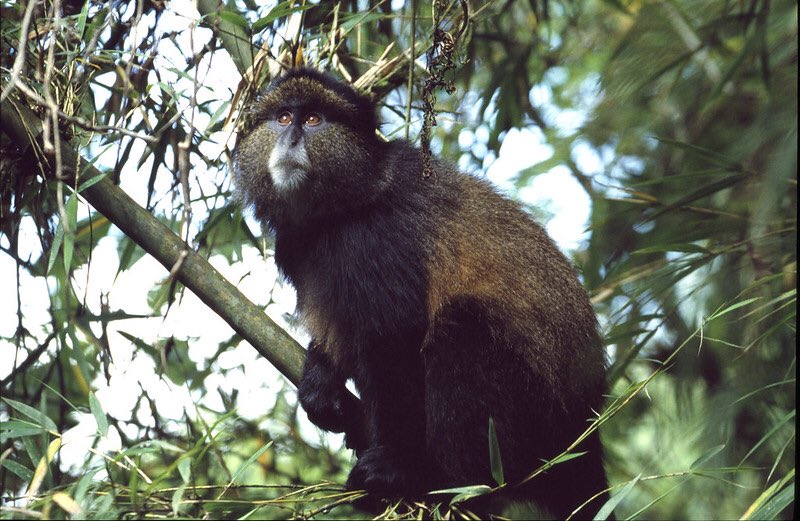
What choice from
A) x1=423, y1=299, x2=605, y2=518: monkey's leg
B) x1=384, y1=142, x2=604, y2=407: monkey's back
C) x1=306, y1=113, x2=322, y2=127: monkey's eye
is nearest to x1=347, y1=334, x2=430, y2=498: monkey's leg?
x1=423, y1=299, x2=605, y2=518: monkey's leg

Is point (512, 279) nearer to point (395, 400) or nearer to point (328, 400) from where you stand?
point (395, 400)

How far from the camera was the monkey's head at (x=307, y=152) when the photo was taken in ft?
14.8

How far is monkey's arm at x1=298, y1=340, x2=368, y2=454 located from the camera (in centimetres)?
429

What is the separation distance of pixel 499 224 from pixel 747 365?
157cm

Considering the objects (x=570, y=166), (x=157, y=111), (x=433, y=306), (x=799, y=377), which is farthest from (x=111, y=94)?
(x=570, y=166)

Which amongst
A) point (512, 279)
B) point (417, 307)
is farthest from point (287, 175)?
point (512, 279)

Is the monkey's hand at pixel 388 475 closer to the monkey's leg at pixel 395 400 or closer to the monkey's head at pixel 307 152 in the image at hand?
the monkey's leg at pixel 395 400

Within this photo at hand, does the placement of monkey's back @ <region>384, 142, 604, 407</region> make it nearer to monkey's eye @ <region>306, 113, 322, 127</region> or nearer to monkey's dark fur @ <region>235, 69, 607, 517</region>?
monkey's dark fur @ <region>235, 69, 607, 517</region>

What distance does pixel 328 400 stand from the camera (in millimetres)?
4336

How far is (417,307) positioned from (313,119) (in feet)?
4.09

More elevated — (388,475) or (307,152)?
(307,152)

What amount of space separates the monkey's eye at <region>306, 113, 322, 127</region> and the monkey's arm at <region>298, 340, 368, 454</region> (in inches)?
46.3

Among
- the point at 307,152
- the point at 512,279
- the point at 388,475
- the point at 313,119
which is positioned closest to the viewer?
the point at 388,475

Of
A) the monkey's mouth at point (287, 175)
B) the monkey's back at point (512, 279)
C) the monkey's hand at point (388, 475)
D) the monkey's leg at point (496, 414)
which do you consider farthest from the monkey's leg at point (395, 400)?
the monkey's mouth at point (287, 175)
